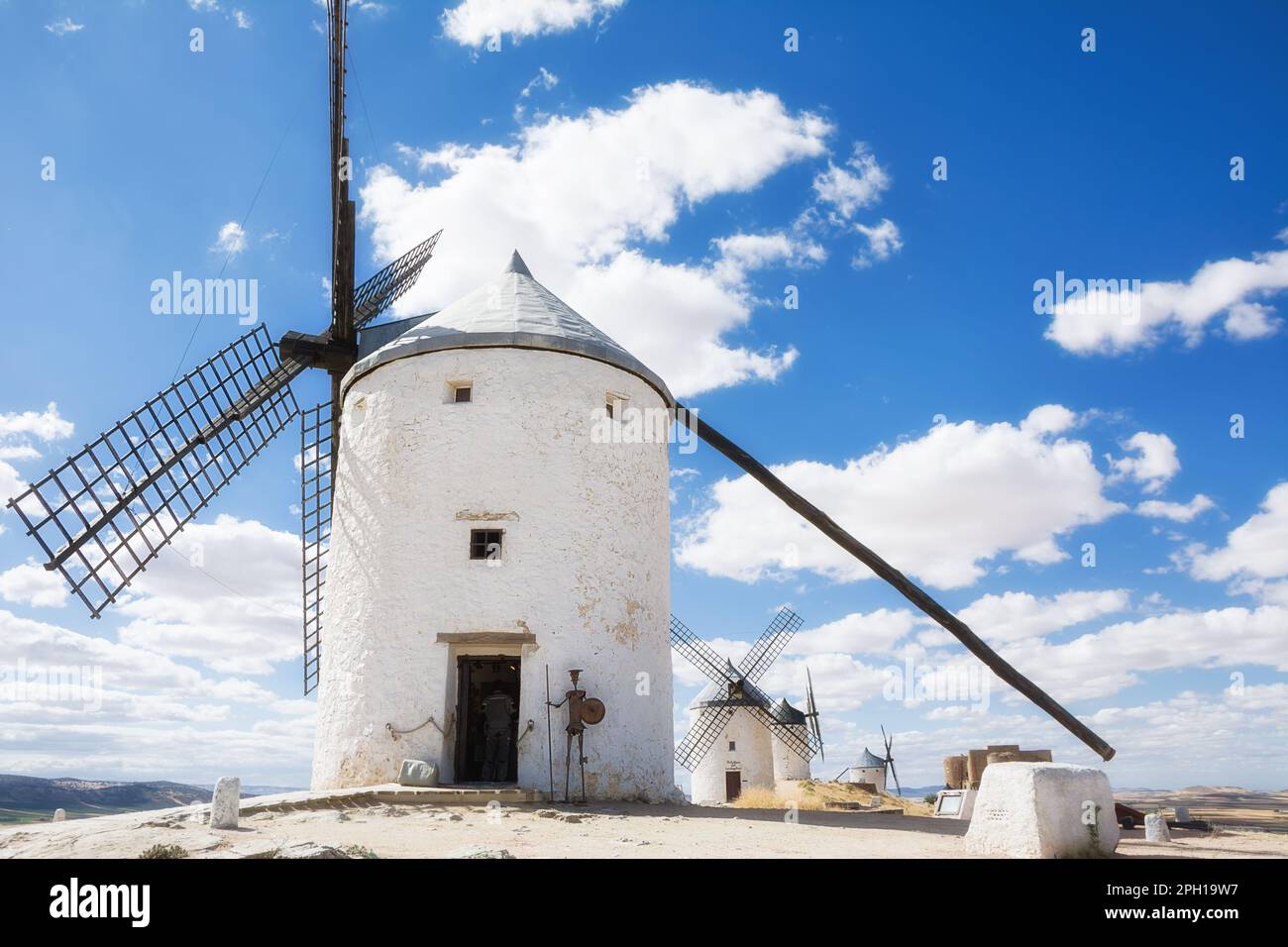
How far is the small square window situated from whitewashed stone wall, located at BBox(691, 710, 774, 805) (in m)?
21.4

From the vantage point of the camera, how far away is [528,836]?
8.77m

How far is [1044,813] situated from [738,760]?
2626 cm

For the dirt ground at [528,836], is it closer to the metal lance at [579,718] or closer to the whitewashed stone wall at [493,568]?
the metal lance at [579,718]

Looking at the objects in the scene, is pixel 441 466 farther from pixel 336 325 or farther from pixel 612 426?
pixel 336 325

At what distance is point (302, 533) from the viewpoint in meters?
18.5

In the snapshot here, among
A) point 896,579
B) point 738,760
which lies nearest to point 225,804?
point 896,579

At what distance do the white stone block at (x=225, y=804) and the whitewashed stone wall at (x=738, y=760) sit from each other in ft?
82.9

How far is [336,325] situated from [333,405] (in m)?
1.82

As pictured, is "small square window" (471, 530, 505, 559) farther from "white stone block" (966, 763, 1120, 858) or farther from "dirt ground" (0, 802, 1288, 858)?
"white stone block" (966, 763, 1120, 858)

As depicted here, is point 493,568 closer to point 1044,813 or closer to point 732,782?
point 1044,813

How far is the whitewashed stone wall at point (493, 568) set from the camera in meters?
13.1

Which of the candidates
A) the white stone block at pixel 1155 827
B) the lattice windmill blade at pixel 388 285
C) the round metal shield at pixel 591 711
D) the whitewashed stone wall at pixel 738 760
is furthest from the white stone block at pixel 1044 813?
the whitewashed stone wall at pixel 738 760
